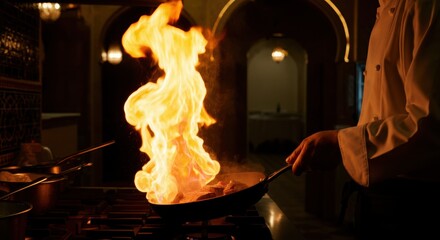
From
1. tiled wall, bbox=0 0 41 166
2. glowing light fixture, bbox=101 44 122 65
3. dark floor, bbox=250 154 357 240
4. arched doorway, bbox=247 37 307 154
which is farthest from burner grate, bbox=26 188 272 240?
arched doorway, bbox=247 37 307 154

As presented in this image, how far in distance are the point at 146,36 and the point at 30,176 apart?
95 centimetres

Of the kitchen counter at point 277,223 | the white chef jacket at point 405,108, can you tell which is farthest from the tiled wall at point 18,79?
the white chef jacket at point 405,108

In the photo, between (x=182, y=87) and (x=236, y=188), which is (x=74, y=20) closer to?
(x=182, y=87)

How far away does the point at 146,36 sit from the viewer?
2266mm

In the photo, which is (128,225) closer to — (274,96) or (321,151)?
(321,151)

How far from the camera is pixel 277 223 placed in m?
1.83

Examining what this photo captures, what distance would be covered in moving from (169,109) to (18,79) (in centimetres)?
95

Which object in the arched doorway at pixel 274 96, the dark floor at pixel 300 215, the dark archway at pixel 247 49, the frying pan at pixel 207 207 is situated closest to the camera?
the frying pan at pixel 207 207

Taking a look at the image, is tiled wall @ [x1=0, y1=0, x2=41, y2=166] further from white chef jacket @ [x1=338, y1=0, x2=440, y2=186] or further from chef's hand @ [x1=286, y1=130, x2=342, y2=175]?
white chef jacket @ [x1=338, y1=0, x2=440, y2=186]

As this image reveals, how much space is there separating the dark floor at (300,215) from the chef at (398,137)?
3220 millimetres

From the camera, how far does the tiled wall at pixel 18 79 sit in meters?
2.20

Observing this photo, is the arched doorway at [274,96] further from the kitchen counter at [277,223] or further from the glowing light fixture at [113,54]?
the kitchen counter at [277,223]

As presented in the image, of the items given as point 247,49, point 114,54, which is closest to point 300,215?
point 247,49

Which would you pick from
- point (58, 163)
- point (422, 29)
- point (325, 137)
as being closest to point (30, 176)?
point (58, 163)
